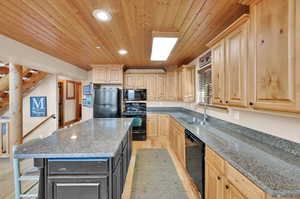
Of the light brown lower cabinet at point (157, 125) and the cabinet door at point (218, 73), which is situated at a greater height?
the cabinet door at point (218, 73)

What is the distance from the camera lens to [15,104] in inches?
133

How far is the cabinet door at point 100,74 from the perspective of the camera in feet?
16.7

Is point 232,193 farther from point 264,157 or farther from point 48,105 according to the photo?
point 48,105

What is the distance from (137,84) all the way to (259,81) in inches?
169

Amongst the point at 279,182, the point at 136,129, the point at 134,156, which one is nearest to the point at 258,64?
the point at 279,182

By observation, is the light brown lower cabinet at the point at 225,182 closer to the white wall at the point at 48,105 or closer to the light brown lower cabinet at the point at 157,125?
the light brown lower cabinet at the point at 157,125

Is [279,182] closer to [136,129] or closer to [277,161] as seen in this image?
[277,161]

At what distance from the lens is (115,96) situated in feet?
15.1

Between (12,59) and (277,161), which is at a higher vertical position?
(12,59)

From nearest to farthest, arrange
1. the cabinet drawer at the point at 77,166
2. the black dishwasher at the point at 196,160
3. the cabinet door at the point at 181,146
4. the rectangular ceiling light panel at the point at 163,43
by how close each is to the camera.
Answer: the cabinet drawer at the point at 77,166
the black dishwasher at the point at 196,160
the rectangular ceiling light panel at the point at 163,43
the cabinet door at the point at 181,146

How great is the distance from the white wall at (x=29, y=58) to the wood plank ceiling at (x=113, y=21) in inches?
5.4

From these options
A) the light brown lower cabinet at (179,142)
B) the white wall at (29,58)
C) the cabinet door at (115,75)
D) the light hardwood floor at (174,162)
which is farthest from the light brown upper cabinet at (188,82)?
the white wall at (29,58)

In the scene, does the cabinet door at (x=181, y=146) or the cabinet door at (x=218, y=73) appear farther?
the cabinet door at (x=181, y=146)

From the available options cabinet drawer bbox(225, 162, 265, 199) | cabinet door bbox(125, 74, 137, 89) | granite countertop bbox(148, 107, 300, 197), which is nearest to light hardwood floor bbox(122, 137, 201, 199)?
granite countertop bbox(148, 107, 300, 197)
